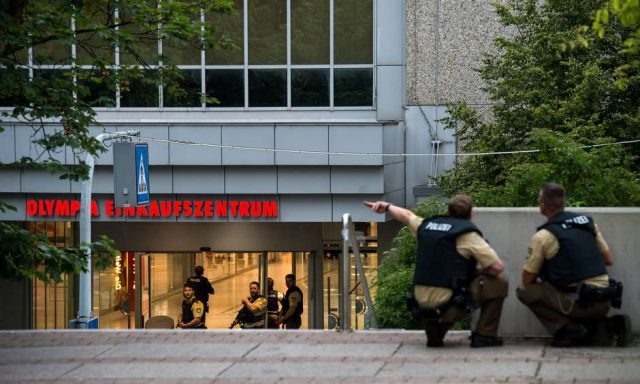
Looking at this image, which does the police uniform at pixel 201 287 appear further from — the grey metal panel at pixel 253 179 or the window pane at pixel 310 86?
the window pane at pixel 310 86

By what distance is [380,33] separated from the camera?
26.9 metres

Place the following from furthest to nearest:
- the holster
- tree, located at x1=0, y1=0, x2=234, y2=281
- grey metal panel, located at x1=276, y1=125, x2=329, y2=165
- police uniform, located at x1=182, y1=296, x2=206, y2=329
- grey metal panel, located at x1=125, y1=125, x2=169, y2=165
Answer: grey metal panel, located at x1=125, y1=125, x2=169, y2=165 → grey metal panel, located at x1=276, y1=125, x2=329, y2=165 → police uniform, located at x1=182, y1=296, x2=206, y2=329 → tree, located at x1=0, y1=0, x2=234, y2=281 → the holster

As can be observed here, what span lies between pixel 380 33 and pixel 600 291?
18.3 meters

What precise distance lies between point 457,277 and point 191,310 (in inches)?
599

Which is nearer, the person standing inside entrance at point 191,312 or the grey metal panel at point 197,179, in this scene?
the person standing inside entrance at point 191,312

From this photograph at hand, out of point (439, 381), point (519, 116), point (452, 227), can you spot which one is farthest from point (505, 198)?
point (519, 116)

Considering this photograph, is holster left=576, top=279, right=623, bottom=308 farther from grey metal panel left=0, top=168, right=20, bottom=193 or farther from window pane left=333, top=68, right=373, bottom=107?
grey metal panel left=0, top=168, right=20, bottom=193

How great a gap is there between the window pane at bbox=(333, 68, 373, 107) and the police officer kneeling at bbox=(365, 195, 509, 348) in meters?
17.6

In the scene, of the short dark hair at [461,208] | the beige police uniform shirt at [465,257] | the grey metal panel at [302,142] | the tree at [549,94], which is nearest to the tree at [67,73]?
the beige police uniform shirt at [465,257]

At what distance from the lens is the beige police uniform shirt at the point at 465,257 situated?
9.29 m

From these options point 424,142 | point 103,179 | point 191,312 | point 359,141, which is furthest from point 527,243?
point 103,179

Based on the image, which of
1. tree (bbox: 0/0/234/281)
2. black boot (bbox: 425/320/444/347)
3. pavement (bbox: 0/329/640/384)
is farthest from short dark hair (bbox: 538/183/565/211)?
tree (bbox: 0/0/234/281)

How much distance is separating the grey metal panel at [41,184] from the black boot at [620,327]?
62.8ft

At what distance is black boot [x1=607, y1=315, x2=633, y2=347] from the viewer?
9.36 metres
